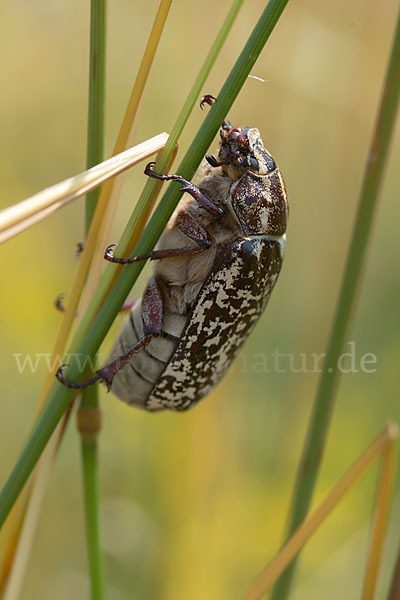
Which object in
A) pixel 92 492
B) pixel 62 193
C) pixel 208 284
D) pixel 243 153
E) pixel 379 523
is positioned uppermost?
pixel 243 153

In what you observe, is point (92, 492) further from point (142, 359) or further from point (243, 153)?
point (243, 153)

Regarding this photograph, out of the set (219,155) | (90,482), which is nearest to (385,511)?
(90,482)

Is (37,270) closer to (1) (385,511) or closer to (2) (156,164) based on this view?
(2) (156,164)

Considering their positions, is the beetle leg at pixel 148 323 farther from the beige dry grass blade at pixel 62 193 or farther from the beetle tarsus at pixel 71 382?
the beige dry grass blade at pixel 62 193

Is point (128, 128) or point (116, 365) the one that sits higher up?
point (128, 128)

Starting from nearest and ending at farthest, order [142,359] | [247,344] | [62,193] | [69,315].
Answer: [62,193] → [69,315] → [142,359] → [247,344]

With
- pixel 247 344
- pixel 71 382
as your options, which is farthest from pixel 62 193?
pixel 247 344
